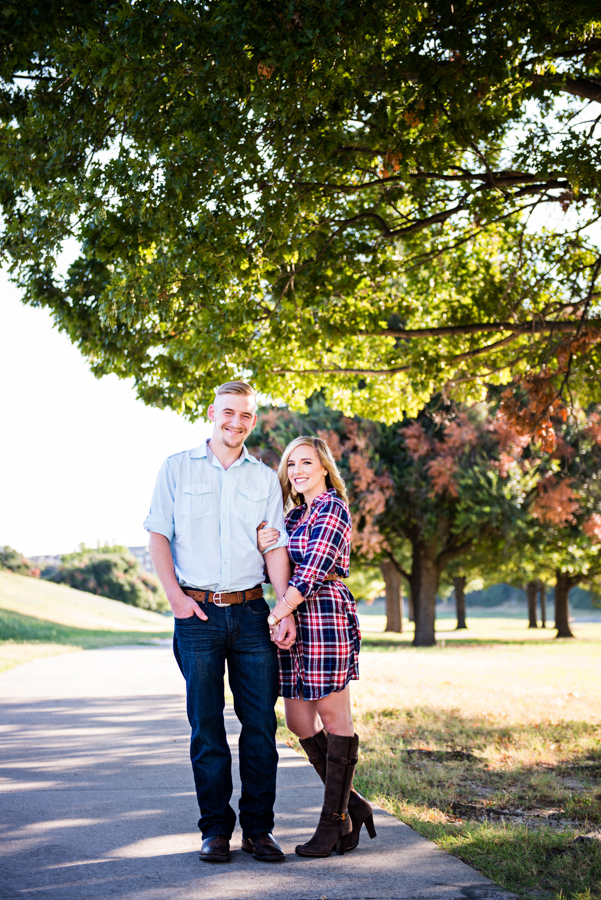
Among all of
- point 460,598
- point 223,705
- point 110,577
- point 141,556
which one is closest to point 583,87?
point 223,705

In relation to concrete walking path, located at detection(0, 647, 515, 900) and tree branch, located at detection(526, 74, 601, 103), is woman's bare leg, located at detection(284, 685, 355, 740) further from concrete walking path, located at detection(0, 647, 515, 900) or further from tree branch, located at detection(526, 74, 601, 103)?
tree branch, located at detection(526, 74, 601, 103)

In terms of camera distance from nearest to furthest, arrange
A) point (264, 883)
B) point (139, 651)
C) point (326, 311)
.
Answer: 1. point (264, 883)
2. point (326, 311)
3. point (139, 651)

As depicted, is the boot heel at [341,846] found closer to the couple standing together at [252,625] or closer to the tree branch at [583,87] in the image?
the couple standing together at [252,625]

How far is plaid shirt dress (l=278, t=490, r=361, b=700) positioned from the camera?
3.86m

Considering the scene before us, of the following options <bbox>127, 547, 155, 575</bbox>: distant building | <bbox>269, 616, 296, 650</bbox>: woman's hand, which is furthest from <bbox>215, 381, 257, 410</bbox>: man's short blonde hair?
<bbox>127, 547, 155, 575</bbox>: distant building

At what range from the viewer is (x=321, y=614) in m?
3.93

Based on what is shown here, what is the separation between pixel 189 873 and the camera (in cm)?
345

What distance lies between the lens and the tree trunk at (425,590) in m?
24.0

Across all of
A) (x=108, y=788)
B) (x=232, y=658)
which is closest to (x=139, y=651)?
(x=108, y=788)

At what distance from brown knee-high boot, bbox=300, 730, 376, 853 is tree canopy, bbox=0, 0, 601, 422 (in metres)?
4.54

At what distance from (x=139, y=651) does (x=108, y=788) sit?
13376mm

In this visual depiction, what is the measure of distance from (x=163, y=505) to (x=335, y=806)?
1.67 metres

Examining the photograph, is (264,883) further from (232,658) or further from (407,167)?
(407,167)

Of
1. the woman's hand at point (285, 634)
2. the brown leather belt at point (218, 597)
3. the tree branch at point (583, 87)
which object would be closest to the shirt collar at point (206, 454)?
the brown leather belt at point (218, 597)
